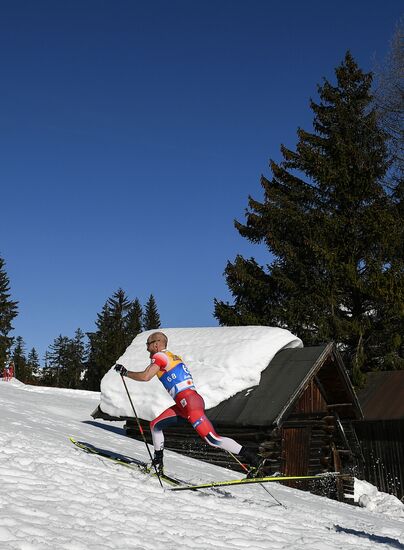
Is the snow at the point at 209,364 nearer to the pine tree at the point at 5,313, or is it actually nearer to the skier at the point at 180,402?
the skier at the point at 180,402

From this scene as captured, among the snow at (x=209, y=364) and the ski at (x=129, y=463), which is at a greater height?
the snow at (x=209, y=364)

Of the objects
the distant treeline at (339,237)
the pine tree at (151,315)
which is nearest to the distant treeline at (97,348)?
the pine tree at (151,315)

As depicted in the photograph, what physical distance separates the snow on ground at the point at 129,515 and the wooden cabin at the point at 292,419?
493cm

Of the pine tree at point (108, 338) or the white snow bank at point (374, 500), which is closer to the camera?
the white snow bank at point (374, 500)

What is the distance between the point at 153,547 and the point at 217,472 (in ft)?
25.4

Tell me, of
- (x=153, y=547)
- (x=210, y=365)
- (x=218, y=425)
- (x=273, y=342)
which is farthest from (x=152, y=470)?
(x=273, y=342)

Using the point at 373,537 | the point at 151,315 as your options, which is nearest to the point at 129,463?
the point at 373,537

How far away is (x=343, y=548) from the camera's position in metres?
7.04

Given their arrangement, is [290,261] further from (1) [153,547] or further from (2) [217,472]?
(1) [153,547]

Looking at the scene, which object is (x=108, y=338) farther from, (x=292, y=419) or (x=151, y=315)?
(x=292, y=419)

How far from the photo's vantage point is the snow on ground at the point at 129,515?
577 centimetres

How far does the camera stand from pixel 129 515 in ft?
22.4

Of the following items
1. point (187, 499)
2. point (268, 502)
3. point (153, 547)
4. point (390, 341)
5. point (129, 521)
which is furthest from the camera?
point (390, 341)

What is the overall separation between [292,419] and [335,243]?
1379 centimetres
